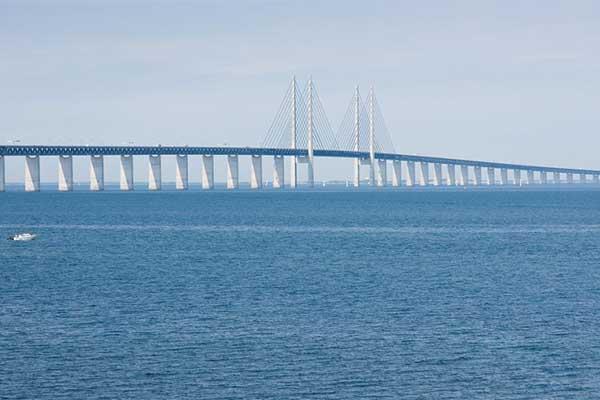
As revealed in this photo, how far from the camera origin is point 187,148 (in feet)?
527

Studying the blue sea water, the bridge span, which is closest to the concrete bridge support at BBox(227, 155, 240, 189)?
the bridge span

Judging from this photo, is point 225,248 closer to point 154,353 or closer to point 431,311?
point 431,311

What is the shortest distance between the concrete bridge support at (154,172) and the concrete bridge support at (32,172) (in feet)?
47.6

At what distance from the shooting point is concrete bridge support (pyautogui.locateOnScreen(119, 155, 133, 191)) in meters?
163

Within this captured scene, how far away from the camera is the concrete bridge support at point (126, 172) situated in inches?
6417

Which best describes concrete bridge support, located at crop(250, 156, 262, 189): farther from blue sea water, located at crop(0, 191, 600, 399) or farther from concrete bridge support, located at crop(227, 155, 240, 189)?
blue sea water, located at crop(0, 191, 600, 399)

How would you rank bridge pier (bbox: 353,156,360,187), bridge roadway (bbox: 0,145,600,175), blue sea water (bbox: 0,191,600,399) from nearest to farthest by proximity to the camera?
blue sea water (bbox: 0,191,600,399) < bridge roadway (bbox: 0,145,600,175) < bridge pier (bbox: 353,156,360,187)

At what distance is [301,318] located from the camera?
1362 inches

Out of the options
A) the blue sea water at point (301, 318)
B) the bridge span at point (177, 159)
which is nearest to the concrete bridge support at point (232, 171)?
the bridge span at point (177, 159)

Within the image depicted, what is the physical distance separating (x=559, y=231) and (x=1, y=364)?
54.9 metres

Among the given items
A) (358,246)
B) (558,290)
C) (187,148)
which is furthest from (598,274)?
(187,148)

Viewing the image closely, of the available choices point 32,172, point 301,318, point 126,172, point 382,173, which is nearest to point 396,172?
point 382,173

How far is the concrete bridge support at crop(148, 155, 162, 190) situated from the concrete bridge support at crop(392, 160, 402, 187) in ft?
115

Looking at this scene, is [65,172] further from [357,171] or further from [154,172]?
[357,171]
